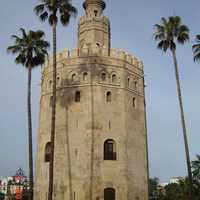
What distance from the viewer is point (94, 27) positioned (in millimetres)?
32719

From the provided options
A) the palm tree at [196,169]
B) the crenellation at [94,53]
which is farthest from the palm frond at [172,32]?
the palm tree at [196,169]

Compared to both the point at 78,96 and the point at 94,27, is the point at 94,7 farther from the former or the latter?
the point at 78,96

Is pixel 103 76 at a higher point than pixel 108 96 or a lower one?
higher

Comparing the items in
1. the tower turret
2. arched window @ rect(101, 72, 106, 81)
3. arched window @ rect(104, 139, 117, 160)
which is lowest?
arched window @ rect(104, 139, 117, 160)

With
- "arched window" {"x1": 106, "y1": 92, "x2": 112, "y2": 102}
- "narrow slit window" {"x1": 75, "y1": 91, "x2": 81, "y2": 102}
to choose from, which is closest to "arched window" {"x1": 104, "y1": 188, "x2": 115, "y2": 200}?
"arched window" {"x1": 106, "y1": 92, "x2": 112, "y2": 102}

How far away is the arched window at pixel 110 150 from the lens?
27.1 m

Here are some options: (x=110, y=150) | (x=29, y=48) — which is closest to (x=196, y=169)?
(x=110, y=150)

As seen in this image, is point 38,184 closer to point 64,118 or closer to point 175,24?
point 64,118

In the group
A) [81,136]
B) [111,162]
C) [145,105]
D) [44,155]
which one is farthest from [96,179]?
[145,105]

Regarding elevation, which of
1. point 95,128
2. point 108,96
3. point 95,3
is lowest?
point 95,128

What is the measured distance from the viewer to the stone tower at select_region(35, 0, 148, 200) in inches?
1033

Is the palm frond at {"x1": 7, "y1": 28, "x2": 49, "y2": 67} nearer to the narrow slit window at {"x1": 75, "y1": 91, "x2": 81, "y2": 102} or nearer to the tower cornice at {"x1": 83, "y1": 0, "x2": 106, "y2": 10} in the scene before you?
the narrow slit window at {"x1": 75, "y1": 91, "x2": 81, "y2": 102}

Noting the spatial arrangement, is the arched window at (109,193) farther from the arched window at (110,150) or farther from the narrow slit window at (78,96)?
the narrow slit window at (78,96)

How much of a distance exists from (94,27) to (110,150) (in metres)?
12.2
